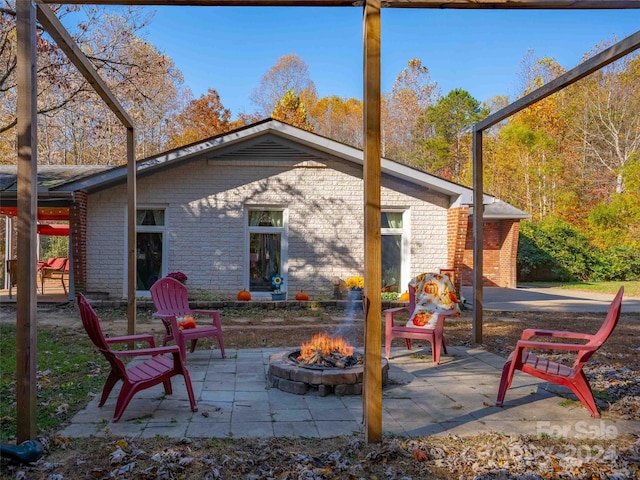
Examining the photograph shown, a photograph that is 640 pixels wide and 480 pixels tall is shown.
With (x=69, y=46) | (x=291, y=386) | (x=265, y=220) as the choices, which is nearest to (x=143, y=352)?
(x=291, y=386)

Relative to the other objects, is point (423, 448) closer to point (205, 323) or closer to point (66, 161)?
point (205, 323)

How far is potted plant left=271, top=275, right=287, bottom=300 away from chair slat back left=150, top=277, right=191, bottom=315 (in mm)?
4731

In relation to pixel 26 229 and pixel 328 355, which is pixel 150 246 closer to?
pixel 328 355

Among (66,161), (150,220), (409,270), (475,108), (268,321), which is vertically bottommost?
(268,321)

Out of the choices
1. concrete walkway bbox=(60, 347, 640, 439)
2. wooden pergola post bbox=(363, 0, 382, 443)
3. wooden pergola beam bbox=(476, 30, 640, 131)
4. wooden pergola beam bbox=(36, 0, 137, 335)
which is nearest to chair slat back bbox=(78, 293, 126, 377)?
concrete walkway bbox=(60, 347, 640, 439)

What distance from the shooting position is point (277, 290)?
1132cm

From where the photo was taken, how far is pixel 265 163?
36.9ft

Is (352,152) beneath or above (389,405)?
above

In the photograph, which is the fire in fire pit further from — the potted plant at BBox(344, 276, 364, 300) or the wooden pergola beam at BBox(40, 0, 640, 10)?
the potted plant at BBox(344, 276, 364, 300)

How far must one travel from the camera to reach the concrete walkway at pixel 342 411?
350 centimetres

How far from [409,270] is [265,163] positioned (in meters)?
4.25

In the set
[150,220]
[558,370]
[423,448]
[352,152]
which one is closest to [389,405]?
[423,448]

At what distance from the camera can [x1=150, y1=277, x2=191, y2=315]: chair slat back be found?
6169 millimetres

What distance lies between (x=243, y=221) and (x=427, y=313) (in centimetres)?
611
